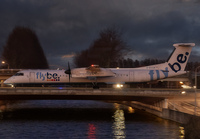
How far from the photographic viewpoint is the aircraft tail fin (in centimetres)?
6222

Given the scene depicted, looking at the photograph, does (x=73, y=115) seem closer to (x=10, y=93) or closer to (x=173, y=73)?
(x=10, y=93)

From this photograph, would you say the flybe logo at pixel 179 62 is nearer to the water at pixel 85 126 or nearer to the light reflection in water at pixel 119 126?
the water at pixel 85 126

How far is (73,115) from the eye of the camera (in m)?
60.4

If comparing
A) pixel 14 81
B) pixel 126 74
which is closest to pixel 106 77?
pixel 126 74

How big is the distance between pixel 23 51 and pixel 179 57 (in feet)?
308

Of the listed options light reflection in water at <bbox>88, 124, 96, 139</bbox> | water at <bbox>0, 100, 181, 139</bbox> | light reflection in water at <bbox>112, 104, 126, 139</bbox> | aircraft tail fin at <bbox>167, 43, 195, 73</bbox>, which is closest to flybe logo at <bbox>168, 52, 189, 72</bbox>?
aircraft tail fin at <bbox>167, 43, 195, 73</bbox>

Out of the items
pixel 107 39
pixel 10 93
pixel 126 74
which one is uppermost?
pixel 107 39

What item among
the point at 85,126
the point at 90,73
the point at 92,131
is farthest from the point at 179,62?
the point at 92,131

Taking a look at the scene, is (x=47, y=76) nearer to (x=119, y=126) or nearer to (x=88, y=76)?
(x=88, y=76)

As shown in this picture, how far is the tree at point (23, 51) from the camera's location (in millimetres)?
131750

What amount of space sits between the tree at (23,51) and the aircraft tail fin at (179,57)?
82004 mm

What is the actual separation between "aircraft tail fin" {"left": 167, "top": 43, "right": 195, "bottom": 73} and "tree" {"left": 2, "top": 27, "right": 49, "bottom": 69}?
82004mm

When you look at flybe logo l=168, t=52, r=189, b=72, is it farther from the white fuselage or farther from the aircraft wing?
Answer: the aircraft wing

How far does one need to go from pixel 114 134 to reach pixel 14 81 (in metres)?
26.3
